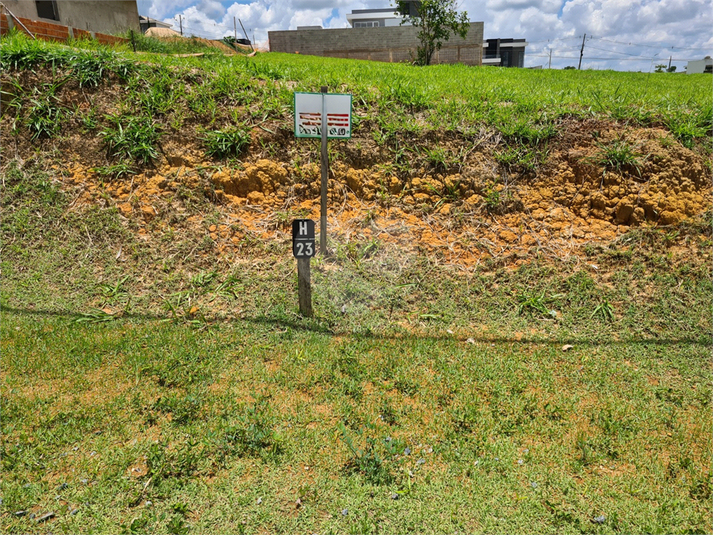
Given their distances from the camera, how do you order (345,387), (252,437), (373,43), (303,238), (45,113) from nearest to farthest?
(252,437) → (345,387) → (303,238) → (45,113) → (373,43)

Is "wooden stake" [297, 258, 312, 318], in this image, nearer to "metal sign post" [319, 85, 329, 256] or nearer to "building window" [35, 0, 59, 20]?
"metal sign post" [319, 85, 329, 256]

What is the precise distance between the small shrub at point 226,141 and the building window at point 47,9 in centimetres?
1078

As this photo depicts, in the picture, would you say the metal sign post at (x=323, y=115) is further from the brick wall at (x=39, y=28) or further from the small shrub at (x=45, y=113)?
the brick wall at (x=39, y=28)

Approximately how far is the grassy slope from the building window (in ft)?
32.3

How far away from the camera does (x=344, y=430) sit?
2.85 m

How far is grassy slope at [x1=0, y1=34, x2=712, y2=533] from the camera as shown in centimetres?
240

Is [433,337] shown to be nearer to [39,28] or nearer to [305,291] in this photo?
[305,291]

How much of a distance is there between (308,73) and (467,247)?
3.63m

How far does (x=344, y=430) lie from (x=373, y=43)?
2473 centimetres

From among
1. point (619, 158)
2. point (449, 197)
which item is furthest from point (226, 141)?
point (619, 158)

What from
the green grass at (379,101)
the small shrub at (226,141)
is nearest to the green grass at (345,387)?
the small shrub at (226,141)

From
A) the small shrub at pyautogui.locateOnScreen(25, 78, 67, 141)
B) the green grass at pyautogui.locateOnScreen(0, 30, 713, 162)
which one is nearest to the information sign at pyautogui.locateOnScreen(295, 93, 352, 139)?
the green grass at pyautogui.locateOnScreen(0, 30, 713, 162)

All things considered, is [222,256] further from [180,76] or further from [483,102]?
[483,102]

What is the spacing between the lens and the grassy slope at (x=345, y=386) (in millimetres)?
2398
